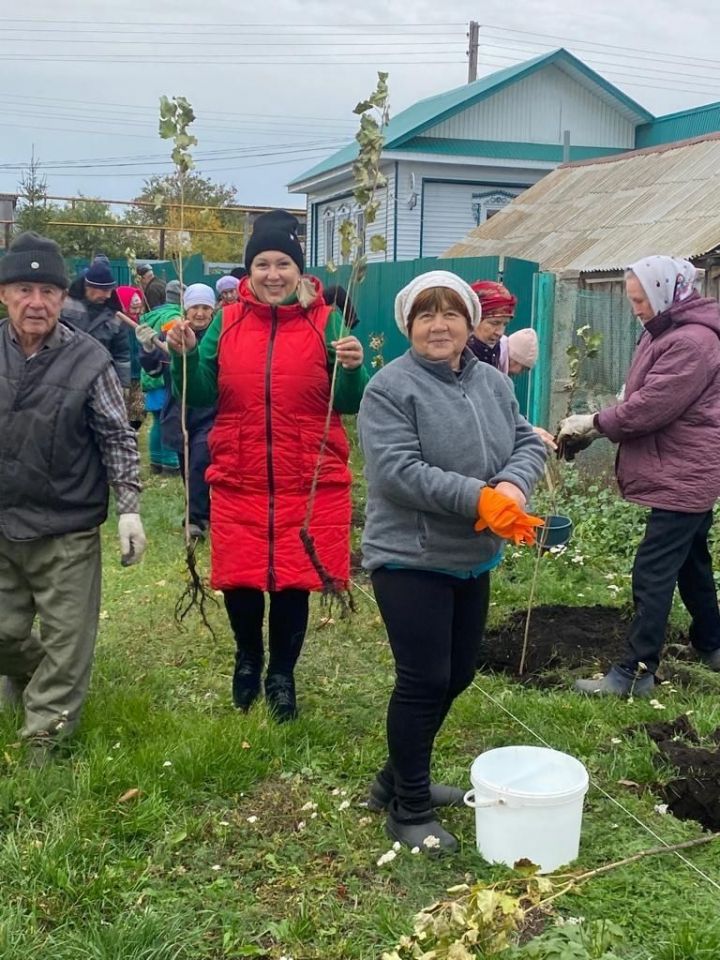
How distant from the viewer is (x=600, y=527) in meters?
7.44

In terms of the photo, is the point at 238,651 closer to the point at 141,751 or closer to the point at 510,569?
the point at 141,751

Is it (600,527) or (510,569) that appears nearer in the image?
(510,569)

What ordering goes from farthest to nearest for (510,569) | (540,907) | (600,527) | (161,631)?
(600,527)
(510,569)
(161,631)
(540,907)

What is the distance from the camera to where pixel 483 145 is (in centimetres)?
2247

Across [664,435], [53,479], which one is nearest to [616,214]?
[664,435]

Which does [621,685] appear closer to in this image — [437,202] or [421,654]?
[421,654]

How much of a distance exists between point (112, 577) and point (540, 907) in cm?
455

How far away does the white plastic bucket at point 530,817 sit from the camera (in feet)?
9.90

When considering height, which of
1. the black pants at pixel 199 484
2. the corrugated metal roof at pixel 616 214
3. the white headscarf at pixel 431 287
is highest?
the corrugated metal roof at pixel 616 214

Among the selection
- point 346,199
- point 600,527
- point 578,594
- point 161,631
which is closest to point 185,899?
point 161,631

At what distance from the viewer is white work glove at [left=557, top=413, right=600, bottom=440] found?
469 cm

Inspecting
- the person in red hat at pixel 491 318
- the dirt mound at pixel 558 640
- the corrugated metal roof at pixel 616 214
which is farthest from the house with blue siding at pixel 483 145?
the dirt mound at pixel 558 640

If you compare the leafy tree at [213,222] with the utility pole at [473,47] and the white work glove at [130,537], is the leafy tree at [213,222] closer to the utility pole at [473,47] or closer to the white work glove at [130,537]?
the white work glove at [130,537]

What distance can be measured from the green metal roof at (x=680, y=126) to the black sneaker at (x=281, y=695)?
2087cm
